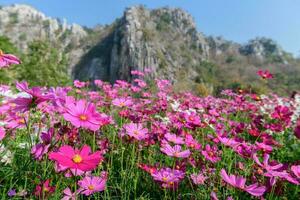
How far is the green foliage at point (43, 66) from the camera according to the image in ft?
35.3

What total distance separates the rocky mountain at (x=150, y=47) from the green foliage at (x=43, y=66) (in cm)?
2682

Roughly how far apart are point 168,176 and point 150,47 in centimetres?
5556

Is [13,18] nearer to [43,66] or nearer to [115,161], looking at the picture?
[43,66]

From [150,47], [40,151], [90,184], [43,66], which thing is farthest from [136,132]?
[150,47]

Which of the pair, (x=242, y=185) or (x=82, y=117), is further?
(x=242, y=185)

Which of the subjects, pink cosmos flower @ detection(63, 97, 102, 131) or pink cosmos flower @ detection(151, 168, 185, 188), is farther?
pink cosmos flower @ detection(151, 168, 185, 188)

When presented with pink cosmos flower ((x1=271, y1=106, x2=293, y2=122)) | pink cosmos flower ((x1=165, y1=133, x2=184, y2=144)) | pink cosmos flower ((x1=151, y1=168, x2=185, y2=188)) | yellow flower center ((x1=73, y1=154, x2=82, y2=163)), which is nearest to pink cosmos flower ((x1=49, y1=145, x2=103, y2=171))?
yellow flower center ((x1=73, y1=154, x2=82, y2=163))

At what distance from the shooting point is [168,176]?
4.59 feet

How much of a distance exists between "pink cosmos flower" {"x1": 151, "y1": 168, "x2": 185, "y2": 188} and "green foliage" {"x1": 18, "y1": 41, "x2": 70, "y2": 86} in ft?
28.6

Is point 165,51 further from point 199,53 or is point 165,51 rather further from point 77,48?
point 77,48

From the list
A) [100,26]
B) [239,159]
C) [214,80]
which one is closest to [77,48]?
[100,26]

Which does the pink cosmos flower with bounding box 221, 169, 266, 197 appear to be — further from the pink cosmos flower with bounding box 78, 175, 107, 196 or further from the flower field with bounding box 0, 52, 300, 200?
the pink cosmos flower with bounding box 78, 175, 107, 196

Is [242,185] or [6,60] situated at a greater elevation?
[6,60]

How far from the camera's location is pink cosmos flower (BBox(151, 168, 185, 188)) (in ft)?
4.45
